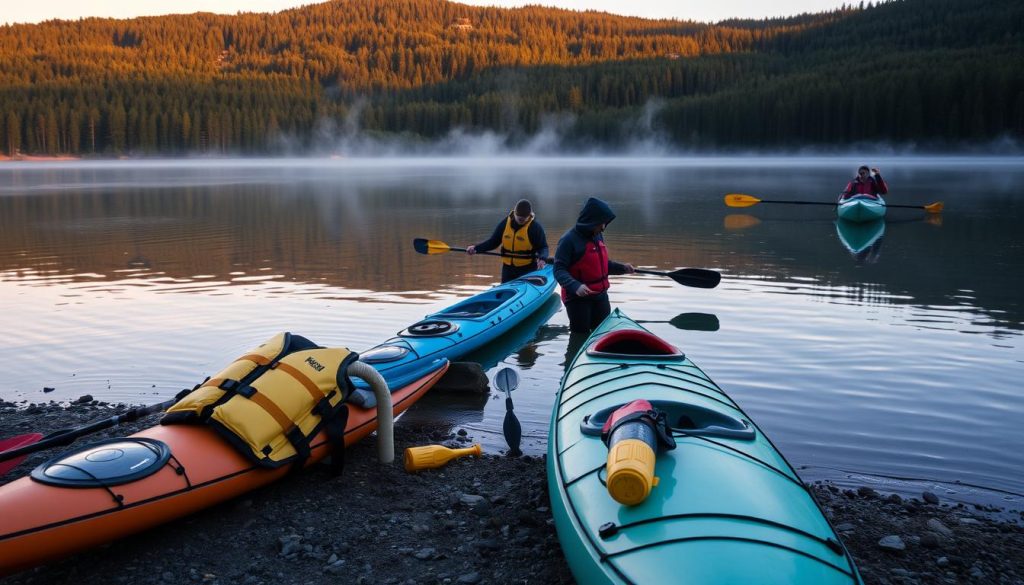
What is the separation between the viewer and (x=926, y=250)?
61.5 feet

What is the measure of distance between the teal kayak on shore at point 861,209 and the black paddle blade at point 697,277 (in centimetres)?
1220

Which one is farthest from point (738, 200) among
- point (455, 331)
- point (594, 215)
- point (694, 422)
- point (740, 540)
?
point (740, 540)

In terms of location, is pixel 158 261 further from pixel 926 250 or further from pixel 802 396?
pixel 926 250

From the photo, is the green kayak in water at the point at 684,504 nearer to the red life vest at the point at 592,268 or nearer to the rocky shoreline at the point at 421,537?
the rocky shoreline at the point at 421,537

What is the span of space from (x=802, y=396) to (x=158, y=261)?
14982 mm

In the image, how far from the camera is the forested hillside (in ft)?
297

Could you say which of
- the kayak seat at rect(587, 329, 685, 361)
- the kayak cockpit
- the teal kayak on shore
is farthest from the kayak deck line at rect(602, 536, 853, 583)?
the teal kayak on shore

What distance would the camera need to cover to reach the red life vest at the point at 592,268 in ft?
32.2

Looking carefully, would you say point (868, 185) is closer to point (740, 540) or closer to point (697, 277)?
point (697, 277)

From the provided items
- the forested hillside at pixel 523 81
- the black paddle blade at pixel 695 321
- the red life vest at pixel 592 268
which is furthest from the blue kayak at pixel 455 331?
the forested hillside at pixel 523 81

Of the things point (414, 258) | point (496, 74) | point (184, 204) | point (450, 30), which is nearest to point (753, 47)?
point (496, 74)

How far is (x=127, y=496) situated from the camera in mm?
4543

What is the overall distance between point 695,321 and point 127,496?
9023 mm

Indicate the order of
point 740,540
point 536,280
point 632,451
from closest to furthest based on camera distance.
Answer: point 740,540
point 632,451
point 536,280
